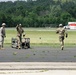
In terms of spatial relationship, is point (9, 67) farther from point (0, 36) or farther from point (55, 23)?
point (55, 23)

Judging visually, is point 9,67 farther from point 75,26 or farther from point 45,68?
point 75,26

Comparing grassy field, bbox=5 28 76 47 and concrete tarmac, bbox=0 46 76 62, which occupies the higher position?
concrete tarmac, bbox=0 46 76 62

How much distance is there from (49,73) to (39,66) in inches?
61.4

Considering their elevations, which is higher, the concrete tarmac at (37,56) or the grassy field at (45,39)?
the concrete tarmac at (37,56)

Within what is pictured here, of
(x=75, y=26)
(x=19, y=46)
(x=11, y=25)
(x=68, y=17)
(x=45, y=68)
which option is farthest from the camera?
(x=68, y=17)

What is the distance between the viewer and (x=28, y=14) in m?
161

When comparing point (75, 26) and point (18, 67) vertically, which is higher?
point (18, 67)

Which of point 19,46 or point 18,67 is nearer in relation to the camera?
point 18,67

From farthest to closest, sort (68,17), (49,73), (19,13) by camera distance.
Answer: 1. (19,13)
2. (68,17)
3. (49,73)

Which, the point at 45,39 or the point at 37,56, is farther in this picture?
the point at 45,39

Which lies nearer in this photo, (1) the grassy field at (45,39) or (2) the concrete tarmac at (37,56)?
(2) the concrete tarmac at (37,56)

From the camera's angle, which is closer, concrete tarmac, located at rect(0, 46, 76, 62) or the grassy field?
concrete tarmac, located at rect(0, 46, 76, 62)

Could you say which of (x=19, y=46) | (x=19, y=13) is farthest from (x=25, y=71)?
(x=19, y=13)

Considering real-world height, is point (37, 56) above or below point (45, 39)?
above
